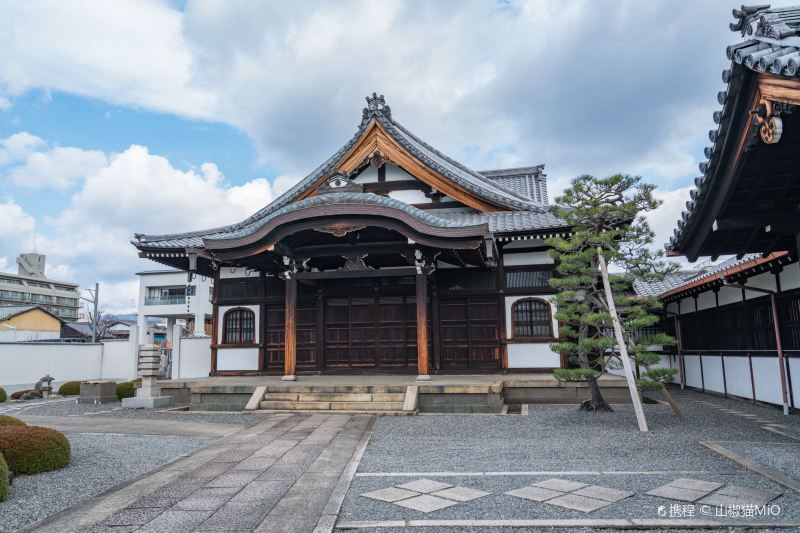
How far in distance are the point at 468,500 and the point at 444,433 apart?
12.8ft

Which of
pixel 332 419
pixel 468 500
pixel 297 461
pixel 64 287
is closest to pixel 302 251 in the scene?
pixel 332 419

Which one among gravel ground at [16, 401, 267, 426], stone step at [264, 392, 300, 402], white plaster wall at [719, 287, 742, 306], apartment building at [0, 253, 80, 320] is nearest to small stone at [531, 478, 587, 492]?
gravel ground at [16, 401, 267, 426]

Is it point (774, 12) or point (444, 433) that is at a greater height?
point (774, 12)

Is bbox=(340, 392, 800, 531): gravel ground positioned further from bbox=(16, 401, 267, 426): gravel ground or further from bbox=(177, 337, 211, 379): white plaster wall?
bbox=(177, 337, 211, 379): white plaster wall

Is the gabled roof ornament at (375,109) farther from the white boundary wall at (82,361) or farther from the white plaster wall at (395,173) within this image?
the white boundary wall at (82,361)

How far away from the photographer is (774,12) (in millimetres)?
4734

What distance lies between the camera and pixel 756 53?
14.1 ft

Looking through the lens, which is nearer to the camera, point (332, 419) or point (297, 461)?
point (297, 461)

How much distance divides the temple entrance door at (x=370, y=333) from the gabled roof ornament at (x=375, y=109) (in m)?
5.33

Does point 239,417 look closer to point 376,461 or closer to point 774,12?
point 376,461

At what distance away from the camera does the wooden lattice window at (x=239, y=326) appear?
16.2 metres

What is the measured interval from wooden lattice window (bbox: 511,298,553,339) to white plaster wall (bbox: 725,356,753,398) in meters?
4.71

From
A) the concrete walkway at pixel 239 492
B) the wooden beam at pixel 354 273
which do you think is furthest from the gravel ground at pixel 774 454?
the wooden beam at pixel 354 273

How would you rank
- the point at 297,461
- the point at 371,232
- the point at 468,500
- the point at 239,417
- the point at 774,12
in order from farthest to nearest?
the point at 371,232, the point at 239,417, the point at 297,461, the point at 468,500, the point at 774,12
